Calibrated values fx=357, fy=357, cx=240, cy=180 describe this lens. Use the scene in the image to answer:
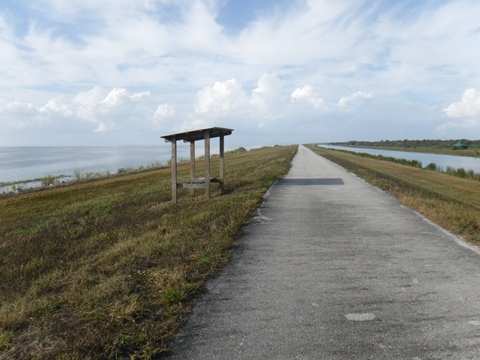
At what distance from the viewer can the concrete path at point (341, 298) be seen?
3.07 meters

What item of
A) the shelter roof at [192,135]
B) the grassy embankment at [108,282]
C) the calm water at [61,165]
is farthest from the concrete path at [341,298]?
the calm water at [61,165]

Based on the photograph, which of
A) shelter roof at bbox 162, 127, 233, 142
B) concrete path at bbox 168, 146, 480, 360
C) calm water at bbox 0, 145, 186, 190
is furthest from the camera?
calm water at bbox 0, 145, 186, 190

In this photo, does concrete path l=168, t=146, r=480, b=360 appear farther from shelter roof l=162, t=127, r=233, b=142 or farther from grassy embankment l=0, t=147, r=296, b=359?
shelter roof l=162, t=127, r=233, b=142

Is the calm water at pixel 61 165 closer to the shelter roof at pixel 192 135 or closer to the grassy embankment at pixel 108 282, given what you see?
the shelter roof at pixel 192 135

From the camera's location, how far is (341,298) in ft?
13.1

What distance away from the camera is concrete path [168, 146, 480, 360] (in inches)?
121

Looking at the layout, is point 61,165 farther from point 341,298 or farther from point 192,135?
point 341,298

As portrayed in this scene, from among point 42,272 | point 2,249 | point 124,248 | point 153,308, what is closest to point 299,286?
point 153,308

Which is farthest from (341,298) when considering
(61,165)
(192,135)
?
(61,165)

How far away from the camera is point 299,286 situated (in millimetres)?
4352

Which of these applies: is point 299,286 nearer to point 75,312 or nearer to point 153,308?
point 153,308

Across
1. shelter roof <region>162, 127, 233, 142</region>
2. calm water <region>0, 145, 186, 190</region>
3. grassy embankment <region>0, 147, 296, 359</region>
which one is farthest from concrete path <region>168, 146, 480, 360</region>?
calm water <region>0, 145, 186, 190</region>

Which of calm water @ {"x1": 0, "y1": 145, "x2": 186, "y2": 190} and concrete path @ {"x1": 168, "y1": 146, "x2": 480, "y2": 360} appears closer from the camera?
concrete path @ {"x1": 168, "y1": 146, "x2": 480, "y2": 360}

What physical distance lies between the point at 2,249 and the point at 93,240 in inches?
124
